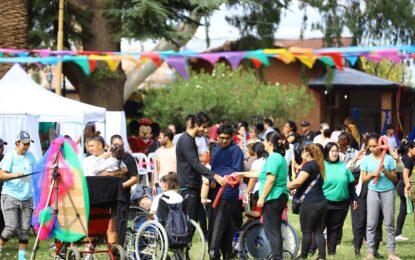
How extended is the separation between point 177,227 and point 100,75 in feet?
48.1

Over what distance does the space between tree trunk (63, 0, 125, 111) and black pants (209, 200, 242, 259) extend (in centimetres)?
1344

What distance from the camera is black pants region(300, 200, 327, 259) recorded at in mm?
12082

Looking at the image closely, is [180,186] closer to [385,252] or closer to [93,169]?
[93,169]

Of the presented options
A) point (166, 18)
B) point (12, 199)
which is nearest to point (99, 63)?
point (166, 18)

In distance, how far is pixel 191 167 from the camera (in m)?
12.2

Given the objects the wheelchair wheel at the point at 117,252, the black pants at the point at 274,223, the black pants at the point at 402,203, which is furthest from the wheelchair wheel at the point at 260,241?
the black pants at the point at 402,203

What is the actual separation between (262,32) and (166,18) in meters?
4.91

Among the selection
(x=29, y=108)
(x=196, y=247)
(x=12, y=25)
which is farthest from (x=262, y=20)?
(x=196, y=247)

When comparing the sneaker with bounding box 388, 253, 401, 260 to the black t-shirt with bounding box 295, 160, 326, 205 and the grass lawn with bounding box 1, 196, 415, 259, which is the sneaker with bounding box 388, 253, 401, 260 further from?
the black t-shirt with bounding box 295, 160, 326, 205

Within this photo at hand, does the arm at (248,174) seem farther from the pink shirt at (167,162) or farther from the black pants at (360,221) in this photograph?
the pink shirt at (167,162)

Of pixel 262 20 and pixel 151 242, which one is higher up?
pixel 262 20

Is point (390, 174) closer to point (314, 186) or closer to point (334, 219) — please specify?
point (334, 219)

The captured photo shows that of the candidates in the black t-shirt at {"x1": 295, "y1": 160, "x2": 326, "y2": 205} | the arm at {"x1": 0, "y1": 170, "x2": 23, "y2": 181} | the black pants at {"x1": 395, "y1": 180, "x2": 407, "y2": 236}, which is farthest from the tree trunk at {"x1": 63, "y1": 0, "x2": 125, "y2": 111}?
the black t-shirt at {"x1": 295, "y1": 160, "x2": 326, "y2": 205}

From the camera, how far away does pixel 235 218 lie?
484 inches
